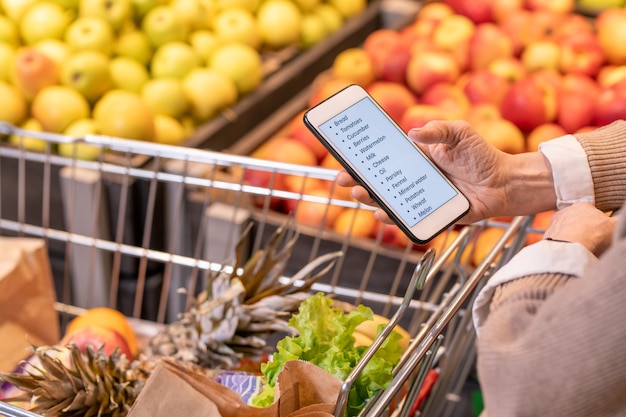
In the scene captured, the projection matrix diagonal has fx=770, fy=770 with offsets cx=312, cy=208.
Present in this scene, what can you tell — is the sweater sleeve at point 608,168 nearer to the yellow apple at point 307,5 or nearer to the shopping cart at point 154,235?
the shopping cart at point 154,235

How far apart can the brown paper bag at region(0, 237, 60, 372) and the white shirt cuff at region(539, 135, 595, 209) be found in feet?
2.89

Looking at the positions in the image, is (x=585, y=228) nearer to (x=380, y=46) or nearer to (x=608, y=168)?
(x=608, y=168)

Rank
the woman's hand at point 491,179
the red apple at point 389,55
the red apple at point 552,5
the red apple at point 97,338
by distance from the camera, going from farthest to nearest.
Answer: the red apple at point 552,5 → the red apple at point 389,55 → the red apple at point 97,338 → the woman's hand at point 491,179

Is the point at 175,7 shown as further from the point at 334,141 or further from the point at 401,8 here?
the point at 334,141

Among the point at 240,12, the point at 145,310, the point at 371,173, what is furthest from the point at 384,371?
the point at 240,12

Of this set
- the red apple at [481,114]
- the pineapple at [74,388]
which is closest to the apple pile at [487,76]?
the red apple at [481,114]

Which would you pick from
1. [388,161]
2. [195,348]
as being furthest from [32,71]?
[388,161]

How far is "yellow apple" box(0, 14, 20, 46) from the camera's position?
2.18 meters

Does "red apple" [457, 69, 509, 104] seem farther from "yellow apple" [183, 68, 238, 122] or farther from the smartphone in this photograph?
the smartphone

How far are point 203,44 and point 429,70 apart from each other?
0.68m

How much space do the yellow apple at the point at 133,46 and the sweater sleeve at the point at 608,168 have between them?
4.98 feet

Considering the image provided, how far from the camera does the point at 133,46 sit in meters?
2.22

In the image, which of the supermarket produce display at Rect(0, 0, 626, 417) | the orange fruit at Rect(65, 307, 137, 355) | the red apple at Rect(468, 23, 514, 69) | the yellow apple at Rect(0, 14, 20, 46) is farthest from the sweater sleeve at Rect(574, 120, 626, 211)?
the yellow apple at Rect(0, 14, 20, 46)

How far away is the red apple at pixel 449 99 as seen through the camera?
2096mm
